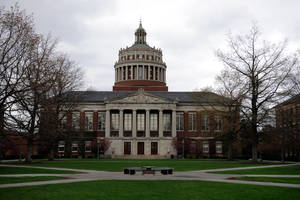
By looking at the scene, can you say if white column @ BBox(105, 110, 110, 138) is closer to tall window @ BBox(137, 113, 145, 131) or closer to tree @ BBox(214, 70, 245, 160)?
Answer: tall window @ BBox(137, 113, 145, 131)

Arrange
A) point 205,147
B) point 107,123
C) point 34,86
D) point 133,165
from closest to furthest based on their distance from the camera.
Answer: point 34,86 → point 133,165 → point 107,123 → point 205,147

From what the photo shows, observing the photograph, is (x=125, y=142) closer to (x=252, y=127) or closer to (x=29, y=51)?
(x=252, y=127)

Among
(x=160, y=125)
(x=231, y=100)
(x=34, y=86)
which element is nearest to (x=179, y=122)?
(x=160, y=125)

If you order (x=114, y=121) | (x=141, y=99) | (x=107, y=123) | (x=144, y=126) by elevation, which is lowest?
(x=144, y=126)

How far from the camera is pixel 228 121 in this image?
5138 centimetres

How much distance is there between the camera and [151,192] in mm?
18516

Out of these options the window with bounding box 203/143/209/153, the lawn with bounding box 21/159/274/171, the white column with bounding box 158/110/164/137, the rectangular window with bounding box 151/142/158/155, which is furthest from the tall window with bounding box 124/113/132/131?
the lawn with bounding box 21/159/274/171

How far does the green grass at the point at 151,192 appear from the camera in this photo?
56.0ft

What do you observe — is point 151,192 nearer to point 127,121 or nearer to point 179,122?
point 127,121

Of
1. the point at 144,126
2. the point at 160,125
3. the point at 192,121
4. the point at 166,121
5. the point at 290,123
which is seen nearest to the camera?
the point at 290,123

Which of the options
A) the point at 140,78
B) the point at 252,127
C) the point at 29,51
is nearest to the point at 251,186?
the point at 29,51

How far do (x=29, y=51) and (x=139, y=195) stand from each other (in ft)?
63.6

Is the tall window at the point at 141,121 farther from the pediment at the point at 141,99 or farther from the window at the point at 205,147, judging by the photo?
the window at the point at 205,147

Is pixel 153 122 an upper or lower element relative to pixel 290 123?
A: upper
